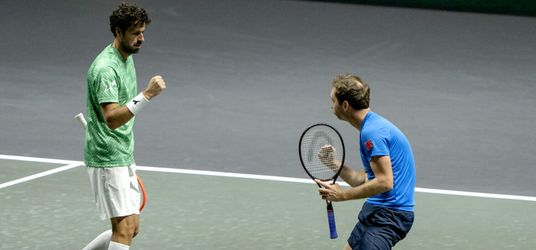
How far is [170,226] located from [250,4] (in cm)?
1073

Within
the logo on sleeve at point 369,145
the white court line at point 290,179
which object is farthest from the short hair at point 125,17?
the white court line at point 290,179

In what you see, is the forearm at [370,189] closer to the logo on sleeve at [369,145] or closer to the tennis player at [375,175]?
the tennis player at [375,175]

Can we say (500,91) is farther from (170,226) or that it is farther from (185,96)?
(170,226)

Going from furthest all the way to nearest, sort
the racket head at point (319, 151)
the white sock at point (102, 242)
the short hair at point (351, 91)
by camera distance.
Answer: the white sock at point (102, 242) → the racket head at point (319, 151) → the short hair at point (351, 91)

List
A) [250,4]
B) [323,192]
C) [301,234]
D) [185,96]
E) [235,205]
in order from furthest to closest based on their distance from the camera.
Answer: [250,4]
[185,96]
[235,205]
[301,234]
[323,192]

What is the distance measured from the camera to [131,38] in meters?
8.16

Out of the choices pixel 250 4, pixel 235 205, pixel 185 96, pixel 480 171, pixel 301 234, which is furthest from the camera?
pixel 250 4

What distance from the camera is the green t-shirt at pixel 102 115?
803cm

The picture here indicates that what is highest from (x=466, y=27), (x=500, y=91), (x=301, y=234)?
(x=466, y=27)

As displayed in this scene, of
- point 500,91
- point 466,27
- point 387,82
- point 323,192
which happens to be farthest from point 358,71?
point 323,192

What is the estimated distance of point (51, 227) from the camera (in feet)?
33.0

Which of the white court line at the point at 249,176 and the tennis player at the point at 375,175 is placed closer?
the tennis player at the point at 375,175

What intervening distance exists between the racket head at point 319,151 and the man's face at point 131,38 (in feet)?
4.02

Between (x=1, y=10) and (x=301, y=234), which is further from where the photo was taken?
(x=1, y=10)
